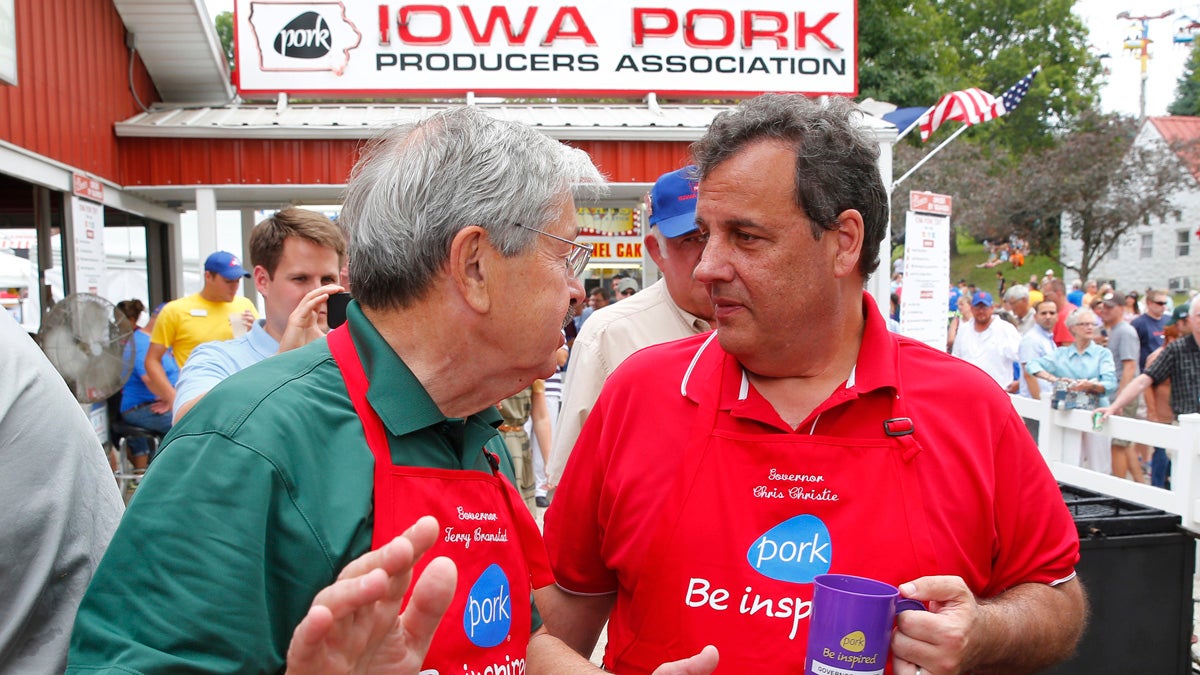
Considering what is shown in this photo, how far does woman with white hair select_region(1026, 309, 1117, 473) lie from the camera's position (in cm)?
802

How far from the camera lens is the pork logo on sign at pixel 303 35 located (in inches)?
433

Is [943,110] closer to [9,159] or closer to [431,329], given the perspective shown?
[9,159]

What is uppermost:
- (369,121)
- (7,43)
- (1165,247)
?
(369,121)

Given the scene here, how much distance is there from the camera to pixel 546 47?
451 inches

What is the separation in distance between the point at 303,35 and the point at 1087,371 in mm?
9354

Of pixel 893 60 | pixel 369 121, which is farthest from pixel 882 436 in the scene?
pixel 893 60

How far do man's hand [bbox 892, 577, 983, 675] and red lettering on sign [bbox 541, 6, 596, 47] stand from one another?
1072cm

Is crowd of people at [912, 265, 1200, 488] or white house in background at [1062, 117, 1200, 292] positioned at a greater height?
white house in background at [1062, 117, 1200, 292]

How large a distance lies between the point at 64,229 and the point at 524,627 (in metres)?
8.87

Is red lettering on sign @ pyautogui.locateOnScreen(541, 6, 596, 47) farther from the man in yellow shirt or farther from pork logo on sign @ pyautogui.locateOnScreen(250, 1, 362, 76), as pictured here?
the man in yellow shirt

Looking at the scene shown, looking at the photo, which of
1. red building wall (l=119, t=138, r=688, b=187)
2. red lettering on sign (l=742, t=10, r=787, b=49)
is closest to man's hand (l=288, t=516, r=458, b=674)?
red building wall (l=119, t=138, r=688, b=187)

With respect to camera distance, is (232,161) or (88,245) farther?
(232,161)

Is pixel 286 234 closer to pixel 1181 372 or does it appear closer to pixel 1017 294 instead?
pixel 1181 372

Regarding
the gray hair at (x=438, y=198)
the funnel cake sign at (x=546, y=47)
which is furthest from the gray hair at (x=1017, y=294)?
the gray hair at (x=438, y=198)
